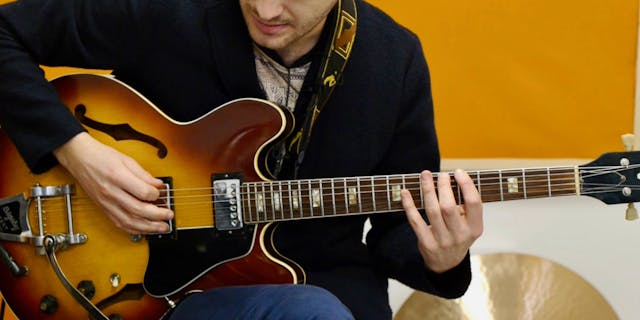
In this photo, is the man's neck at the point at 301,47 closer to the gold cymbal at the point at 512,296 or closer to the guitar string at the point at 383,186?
the guitar string at the point at 383,186

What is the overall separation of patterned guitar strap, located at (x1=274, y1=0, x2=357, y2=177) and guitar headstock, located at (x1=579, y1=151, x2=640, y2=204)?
0.43m

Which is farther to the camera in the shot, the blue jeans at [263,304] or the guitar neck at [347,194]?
the guitar neck at [347,194]

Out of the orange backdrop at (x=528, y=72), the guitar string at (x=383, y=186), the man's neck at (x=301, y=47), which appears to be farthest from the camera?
the orange backdrop at (x=528, y=72)

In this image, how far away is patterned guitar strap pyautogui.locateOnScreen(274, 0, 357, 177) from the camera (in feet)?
4.18

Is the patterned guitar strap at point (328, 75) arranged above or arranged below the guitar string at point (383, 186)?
above

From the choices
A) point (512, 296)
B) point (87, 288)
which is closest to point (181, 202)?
point (87, 288)

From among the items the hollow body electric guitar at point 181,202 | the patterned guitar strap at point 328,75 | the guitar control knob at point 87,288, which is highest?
the patterned guitar strap at point 328,75

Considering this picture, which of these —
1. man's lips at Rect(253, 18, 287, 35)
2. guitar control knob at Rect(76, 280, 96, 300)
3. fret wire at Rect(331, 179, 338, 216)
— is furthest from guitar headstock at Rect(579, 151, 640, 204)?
guitar control knob at Rect(76, 280, 96, 300)

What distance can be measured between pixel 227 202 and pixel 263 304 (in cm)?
19

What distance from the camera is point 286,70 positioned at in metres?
1.31

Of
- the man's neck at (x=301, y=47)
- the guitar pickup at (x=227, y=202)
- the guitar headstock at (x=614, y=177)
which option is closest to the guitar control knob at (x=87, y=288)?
the guitar pickup at (x=227, y=202)

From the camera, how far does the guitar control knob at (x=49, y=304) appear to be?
4.18 feet

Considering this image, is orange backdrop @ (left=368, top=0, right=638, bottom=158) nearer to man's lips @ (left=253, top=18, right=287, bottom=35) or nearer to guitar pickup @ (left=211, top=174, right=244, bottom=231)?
man's lips @ (left=253, top=18, right=287, bottom=35)

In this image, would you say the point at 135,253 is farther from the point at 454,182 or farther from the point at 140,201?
the point at 454,182
